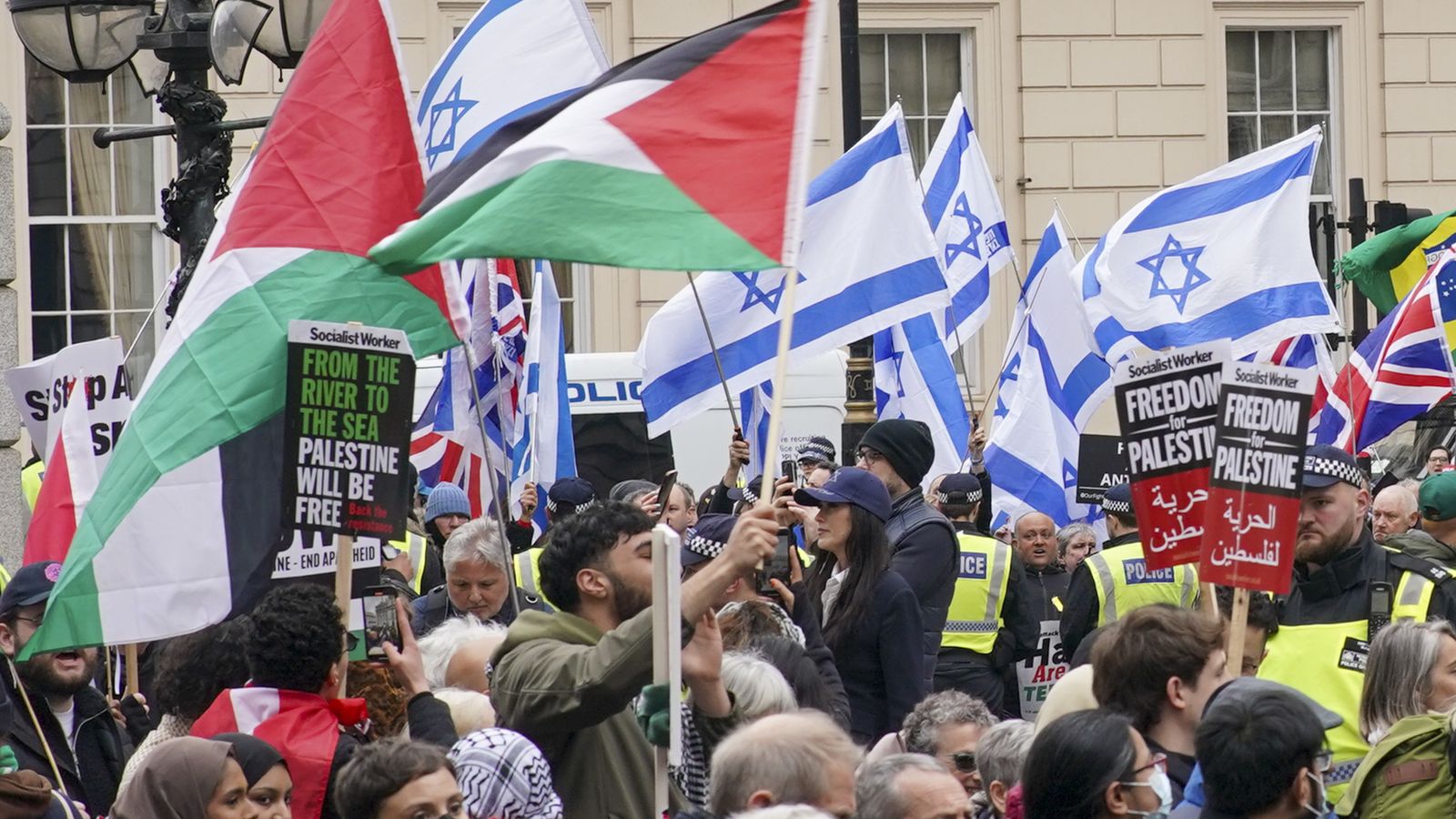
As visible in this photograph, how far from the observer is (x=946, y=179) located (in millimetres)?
13227

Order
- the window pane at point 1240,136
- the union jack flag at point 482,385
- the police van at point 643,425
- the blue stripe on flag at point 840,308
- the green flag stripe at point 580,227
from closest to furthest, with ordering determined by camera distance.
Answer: the green flag stripe at point 580,227 → the union jack flag at point 482,385 → the blue stripe on flag at point 840,308 → the police van at point 643,425 → the window pane at point 1240,136

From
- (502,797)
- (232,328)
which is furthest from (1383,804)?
(232,328)

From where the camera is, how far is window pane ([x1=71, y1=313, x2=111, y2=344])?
2061cm

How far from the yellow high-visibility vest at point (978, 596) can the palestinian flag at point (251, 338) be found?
347 centimetres

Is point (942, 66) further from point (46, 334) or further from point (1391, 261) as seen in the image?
point (46, 334)

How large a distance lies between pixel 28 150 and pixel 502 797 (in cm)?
1699

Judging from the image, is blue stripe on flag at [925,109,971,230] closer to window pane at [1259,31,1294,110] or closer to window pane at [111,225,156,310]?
window pane at [111,225,156,310]

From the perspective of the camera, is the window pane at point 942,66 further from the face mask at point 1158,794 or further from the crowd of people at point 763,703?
the face mask at point 1158,794

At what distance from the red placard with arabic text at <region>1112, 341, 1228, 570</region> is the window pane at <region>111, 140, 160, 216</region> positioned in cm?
1580

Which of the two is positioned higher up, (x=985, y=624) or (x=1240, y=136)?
(x=1240, y=136)

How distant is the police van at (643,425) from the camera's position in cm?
1766

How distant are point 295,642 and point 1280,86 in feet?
61.8

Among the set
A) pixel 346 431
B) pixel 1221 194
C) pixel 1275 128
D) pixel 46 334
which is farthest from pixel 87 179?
pixel 346 431

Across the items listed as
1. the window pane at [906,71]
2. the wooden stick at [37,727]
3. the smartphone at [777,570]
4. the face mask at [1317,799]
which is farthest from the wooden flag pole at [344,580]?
the window pane at [906,71]
